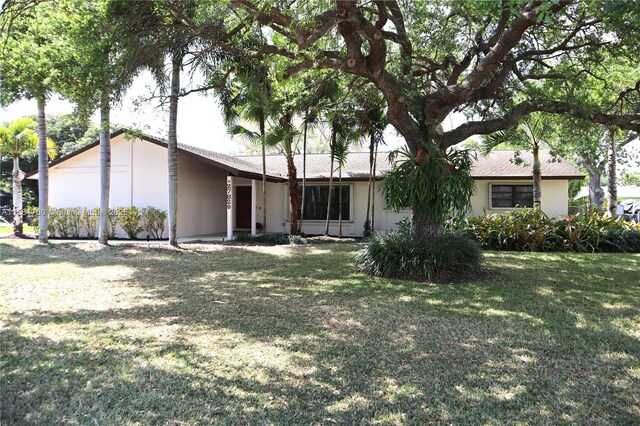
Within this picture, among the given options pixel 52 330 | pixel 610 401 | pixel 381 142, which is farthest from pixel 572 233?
pixel 52 330

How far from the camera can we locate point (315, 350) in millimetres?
4754

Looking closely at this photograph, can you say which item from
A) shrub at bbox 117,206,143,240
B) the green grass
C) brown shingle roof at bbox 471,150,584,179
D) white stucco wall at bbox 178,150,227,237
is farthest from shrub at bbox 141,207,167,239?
brown shingle roof at bbox 471,150,584,179

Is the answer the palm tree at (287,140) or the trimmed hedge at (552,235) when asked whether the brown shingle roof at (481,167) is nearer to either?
the palm tree at (287,140)

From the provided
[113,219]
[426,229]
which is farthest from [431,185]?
[113,219]

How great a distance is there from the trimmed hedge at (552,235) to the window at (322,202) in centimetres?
651

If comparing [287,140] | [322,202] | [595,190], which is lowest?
[322,202]

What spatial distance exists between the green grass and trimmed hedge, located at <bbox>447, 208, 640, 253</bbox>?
5.38 metres

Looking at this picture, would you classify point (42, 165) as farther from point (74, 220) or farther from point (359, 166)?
point (359, 166)

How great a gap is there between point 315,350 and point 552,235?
12.6m

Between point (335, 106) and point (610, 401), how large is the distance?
38.8ft

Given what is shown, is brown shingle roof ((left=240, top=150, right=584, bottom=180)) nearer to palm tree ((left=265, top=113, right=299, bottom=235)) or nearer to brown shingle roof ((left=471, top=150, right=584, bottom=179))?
brown shingle roof ((left=471, top=150, right=584, bottom=179))

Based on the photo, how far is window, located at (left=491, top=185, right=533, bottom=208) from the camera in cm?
1938

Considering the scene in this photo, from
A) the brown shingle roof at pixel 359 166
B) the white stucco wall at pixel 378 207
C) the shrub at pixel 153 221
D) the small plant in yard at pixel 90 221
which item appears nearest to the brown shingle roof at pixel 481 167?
the brown shingle roof at pixel 359 166

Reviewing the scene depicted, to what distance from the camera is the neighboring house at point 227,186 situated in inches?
701
